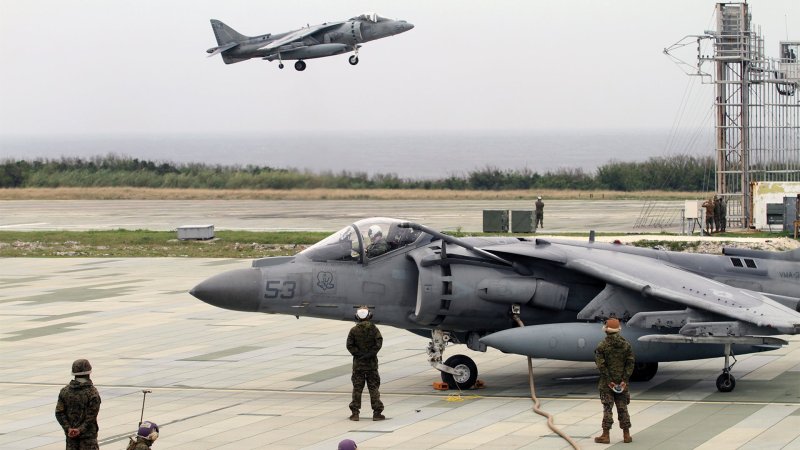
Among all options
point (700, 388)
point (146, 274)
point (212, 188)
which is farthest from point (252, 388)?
point (212, 188)

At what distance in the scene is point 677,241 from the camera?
117 ft

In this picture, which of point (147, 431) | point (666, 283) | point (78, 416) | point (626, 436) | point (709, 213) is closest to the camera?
point (147, 431)

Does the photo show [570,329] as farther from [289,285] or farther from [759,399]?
[289,285]

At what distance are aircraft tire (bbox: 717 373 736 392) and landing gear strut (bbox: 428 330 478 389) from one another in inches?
137

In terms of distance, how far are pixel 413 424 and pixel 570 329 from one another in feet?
9.22

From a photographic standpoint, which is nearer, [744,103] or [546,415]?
[546,415]

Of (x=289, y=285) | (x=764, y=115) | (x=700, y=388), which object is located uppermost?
(x=764, y=115)

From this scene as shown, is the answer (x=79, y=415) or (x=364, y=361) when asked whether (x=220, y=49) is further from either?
(x=79, y=415)

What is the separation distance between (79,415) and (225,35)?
174ft

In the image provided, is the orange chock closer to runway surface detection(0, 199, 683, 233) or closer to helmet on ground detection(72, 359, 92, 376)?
helmet on ground detection(72, 359, 92, 376)

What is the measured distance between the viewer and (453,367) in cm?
1725

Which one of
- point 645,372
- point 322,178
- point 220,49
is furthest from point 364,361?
point 322,178

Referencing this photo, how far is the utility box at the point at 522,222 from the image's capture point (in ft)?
149

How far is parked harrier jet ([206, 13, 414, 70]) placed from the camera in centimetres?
5772
